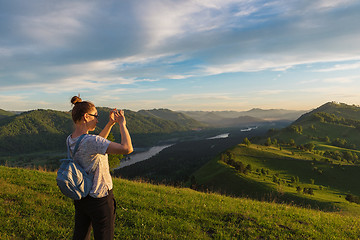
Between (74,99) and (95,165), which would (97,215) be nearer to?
(95,165)

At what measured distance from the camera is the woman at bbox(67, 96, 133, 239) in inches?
147

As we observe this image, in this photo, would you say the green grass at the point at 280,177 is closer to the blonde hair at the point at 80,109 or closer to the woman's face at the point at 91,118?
the woman's face at the point at 91,118

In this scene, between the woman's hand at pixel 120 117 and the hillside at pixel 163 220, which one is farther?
the hillside at pixel 163 220

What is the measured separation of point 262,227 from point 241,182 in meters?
83.6

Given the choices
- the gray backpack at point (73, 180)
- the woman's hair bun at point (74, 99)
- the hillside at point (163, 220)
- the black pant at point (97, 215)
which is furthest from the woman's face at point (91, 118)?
the hillside at point (163, 220)

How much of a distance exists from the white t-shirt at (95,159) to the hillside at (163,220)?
13.3ft

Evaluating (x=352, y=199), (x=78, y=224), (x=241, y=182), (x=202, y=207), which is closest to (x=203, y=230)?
(x=202, y=207)

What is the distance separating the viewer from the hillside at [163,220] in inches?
284

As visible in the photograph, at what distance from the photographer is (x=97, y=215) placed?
388 centimetres

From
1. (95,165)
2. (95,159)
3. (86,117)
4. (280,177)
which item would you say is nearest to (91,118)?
(86,117)

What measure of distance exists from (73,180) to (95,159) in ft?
1.68

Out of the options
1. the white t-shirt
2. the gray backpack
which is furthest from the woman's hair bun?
the gray backpack

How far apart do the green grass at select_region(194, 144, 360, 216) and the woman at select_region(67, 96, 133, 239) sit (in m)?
73.2

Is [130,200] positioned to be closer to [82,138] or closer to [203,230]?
[203,230]
